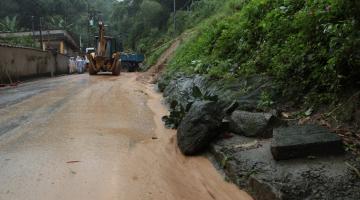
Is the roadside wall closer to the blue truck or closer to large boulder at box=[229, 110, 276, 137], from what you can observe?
the blue truck

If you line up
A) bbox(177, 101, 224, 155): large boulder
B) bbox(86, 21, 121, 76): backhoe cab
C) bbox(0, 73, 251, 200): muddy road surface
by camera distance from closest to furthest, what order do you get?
bbox(0, 73, 251, 200): muddy road surface → bbox(177, 101, 224, 155): large boulder → bbox(86, 21, 121, 76): backhoe cab

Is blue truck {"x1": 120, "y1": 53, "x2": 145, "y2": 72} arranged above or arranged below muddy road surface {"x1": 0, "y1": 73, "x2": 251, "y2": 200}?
below

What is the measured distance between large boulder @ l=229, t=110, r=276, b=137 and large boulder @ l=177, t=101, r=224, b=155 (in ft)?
0.80

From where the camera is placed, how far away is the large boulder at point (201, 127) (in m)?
7.08

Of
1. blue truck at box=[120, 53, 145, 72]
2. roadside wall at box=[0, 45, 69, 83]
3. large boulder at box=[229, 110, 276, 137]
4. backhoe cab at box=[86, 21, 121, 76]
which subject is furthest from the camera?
blue truck at box=[120, 53, 145, 72]

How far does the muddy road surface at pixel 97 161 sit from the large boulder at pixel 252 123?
Result: 2.39 ft

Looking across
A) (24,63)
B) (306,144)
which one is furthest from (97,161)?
(24,63)

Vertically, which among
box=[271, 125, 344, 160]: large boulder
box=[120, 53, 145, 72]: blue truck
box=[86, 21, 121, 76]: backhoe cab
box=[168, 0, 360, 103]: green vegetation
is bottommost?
box=[120, 53, 145, 72]: blue truck

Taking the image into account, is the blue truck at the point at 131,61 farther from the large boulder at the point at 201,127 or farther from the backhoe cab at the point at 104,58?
the large boulder at the point at 201,127

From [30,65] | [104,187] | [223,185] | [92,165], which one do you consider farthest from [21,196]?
[30,65]

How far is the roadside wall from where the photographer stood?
2402cm

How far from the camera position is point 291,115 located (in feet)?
22.5

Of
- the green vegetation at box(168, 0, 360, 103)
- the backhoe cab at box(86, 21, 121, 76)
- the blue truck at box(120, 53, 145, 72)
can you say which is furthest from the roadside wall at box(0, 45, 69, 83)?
the green vegetation at box(168, 0, 360, 103)

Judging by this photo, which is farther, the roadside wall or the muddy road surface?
the roadside wall
